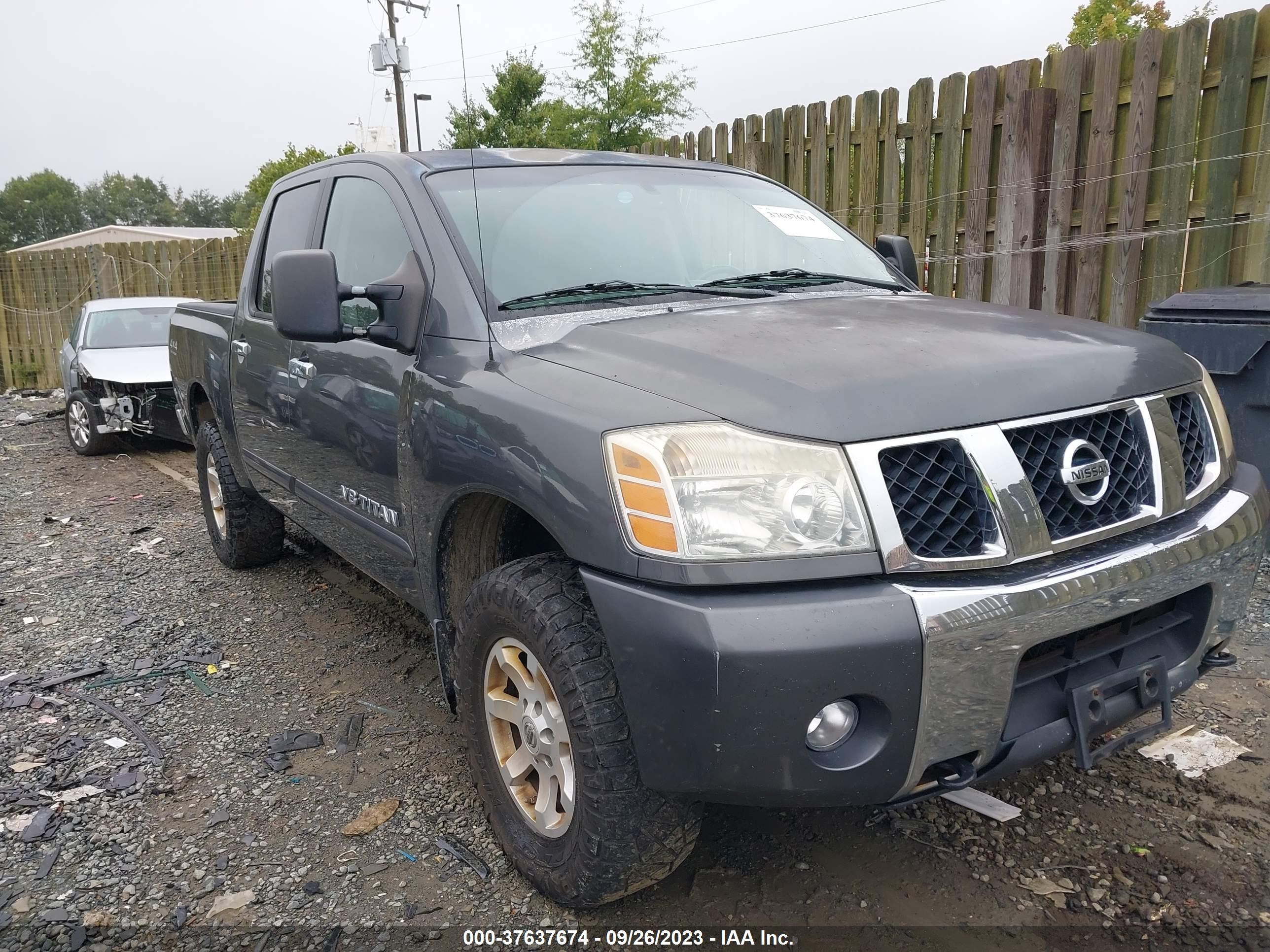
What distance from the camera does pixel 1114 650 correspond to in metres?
2.11

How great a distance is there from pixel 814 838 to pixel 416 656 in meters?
1.98

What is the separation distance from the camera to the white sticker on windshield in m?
3.38

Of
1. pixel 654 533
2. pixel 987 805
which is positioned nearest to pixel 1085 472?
pixel 654 533

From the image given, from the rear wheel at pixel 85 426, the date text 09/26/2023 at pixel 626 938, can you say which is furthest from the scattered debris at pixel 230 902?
the rear wheel at pixel 85 426

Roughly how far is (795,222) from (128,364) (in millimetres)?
8185

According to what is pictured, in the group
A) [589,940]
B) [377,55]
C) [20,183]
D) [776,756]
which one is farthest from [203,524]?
[20,183]

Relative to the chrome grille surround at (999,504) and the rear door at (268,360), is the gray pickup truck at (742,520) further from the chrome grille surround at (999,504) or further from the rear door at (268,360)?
the rear door at (268,360)

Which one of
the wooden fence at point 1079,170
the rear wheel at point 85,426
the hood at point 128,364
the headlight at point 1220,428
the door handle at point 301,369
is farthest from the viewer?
the rear wheel at point 85,426

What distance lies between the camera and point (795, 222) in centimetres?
344

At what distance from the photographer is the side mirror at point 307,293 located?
8.62 feet

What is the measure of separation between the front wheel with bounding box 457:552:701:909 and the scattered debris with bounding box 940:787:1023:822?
101cm

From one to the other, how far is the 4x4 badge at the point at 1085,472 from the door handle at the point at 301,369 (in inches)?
97.1

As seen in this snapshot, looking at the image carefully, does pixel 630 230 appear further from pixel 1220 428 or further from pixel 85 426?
pixel 85 426

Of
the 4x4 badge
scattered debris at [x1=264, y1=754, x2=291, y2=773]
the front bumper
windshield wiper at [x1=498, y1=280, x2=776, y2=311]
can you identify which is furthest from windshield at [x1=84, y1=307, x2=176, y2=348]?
the 4x4 badge
